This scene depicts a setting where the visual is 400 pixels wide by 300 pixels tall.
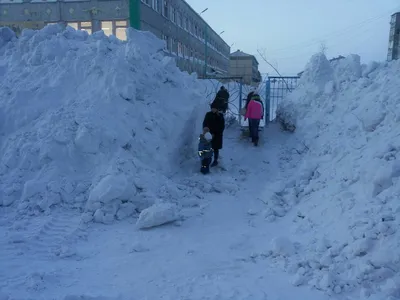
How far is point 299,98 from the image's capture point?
10102mm

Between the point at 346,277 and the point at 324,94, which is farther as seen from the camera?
the point at 324,94

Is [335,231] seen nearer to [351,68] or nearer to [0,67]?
[351,68]

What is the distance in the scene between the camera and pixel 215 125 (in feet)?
26.1

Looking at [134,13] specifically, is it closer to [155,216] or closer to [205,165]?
[205,165]

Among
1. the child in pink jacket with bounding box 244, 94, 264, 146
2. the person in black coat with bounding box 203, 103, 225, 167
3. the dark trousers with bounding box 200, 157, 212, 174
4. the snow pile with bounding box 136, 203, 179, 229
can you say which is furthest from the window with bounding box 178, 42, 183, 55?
the snow pile with bounding box 136, 203, 179, 229

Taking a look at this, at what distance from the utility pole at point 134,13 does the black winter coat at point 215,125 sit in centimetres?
1645

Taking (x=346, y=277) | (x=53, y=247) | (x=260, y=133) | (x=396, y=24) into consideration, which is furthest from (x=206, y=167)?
(x=396, y=24)

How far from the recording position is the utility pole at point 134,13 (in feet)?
71.8

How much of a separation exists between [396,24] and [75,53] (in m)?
18.3

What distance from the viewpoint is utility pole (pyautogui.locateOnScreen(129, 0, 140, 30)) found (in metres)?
21.9

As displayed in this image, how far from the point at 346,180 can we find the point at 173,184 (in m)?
3.05

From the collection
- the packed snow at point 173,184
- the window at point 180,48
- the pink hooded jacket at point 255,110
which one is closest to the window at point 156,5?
the window at point 180,48

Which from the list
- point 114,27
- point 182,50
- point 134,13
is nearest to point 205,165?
point 134,13

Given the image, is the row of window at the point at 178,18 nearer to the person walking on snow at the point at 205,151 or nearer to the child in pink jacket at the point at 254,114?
the child in pink jacket at the point at 254,114
